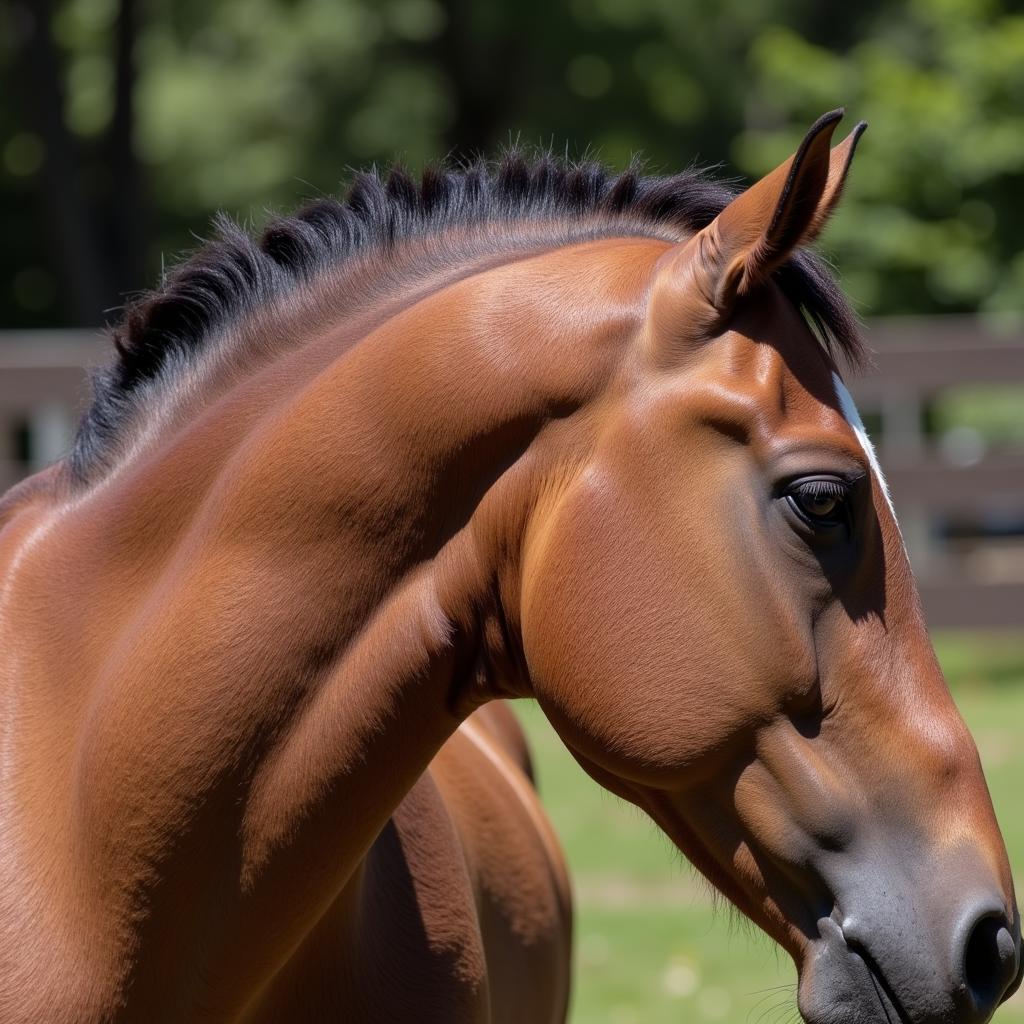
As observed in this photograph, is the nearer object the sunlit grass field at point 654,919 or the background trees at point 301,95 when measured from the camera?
the sunlit grass field at point 654,919

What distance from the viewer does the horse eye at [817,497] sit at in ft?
6.20

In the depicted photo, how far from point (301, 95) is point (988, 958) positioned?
901 inches

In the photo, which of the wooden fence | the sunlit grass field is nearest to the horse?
the sunlit grass field

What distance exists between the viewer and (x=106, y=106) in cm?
2434

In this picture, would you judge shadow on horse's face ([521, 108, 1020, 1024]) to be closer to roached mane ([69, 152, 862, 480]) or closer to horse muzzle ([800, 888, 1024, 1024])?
horse muzzle ([800, 888, 1024, 1024])

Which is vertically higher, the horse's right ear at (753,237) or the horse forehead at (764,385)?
the horse's right ear at (753,237)

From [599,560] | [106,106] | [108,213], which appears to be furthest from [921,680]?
[106,106]

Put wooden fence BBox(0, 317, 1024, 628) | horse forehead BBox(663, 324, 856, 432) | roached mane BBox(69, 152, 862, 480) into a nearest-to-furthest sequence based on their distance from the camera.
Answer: horse forehead BBox(663, 324, 856, 432) → roached mane BBox(69, 152, 862, 480) → wooden fence BBox(0, 317, 1024, 628)

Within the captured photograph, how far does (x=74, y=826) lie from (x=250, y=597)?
41cm

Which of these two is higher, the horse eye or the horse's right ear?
the horse's right ear

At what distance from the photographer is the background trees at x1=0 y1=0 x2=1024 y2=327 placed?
19.5 m

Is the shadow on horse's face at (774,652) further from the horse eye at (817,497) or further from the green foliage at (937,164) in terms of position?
the green foliage at (937,164)

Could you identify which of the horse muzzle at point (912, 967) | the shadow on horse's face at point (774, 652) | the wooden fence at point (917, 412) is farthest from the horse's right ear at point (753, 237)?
the wooden fence at point (917, 412)

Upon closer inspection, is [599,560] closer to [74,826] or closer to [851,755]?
[851,755]
